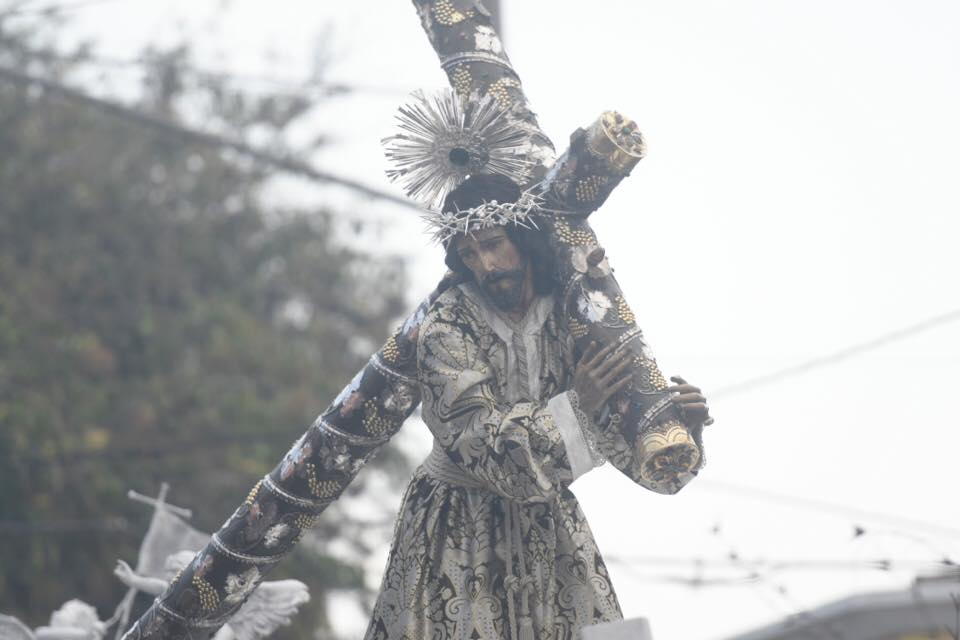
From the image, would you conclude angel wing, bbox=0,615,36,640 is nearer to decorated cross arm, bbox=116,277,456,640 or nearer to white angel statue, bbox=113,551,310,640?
white angel statue, bbox=113,551,310,640

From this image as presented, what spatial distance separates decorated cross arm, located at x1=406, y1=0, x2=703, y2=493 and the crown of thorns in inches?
1.6

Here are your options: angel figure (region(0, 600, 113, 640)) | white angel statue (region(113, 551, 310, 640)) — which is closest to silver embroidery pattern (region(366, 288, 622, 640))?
white angel statue (region(113, 551, 310, 640))

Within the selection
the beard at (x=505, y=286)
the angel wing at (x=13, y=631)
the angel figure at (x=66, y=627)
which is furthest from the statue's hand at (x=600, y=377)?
the angel wing at (x=13, y=631)

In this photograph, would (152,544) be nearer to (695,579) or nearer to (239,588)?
(239,588)

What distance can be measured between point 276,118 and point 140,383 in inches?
182

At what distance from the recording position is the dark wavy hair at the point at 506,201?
17.0 feet

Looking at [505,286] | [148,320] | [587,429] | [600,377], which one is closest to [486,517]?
[587,429]

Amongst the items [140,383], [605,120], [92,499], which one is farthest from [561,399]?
[140,383]

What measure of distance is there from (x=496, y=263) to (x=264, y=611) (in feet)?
6.87

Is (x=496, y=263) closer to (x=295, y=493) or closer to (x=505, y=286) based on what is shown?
(x=505, y=286)

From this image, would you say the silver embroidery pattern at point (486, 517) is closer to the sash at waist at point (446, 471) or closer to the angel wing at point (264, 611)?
the sash at waist at point (446, 471)

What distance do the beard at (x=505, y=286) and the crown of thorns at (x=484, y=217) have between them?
0.54 ft

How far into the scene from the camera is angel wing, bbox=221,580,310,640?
634cm

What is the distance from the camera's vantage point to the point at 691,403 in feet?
15.8
